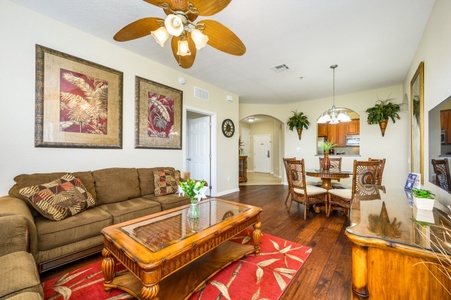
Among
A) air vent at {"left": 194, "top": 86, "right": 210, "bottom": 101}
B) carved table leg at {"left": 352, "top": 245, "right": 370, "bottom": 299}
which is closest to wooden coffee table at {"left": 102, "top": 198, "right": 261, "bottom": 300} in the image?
carved table leg at {"left": 352, "top": 245, "right": 370, "bottom": 299}

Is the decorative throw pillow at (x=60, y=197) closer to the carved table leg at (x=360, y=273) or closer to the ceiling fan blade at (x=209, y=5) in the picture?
the ceiling fan blade at (x=209, y=5)

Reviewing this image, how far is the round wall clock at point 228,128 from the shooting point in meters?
5.01

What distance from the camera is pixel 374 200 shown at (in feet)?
5.64

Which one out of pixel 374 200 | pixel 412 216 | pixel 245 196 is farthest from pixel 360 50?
pixel 245 196

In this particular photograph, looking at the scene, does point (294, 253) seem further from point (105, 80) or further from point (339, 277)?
point (105, 80)

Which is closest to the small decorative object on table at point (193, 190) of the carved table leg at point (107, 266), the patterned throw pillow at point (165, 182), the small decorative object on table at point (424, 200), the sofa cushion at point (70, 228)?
the carved table leg at point (107, 266)

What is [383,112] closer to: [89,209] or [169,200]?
[169,200]

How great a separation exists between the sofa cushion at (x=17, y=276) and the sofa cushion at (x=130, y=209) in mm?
943

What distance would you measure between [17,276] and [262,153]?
361 inches

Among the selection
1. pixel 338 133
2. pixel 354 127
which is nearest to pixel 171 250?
pixel 338 133

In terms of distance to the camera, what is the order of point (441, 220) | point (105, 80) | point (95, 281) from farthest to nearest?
point (105, 80) → point (95, 281) → point (441, 220)

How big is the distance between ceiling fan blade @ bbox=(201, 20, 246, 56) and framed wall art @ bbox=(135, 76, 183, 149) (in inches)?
77.4

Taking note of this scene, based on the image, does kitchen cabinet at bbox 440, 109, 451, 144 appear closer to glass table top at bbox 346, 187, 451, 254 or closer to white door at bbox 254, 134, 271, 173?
glass table top at bbox 346, 187, 451, 254

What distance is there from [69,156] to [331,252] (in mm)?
3557
